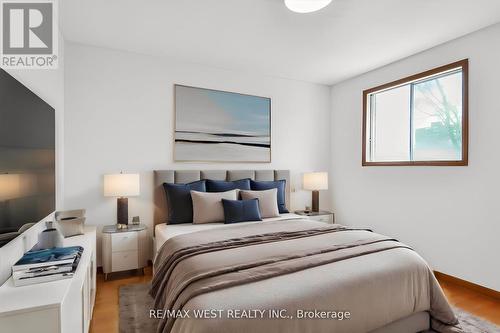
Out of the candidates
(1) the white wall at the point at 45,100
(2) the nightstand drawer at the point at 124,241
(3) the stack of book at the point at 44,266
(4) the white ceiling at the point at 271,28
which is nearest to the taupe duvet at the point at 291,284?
(3) the stack of book at the point at 44,266

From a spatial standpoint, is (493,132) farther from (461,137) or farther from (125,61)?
(125,61)

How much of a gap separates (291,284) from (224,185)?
2.08 metres

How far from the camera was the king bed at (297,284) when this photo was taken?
1385 mm

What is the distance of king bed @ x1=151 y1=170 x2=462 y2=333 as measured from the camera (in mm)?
1385

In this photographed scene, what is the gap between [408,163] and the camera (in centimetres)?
344

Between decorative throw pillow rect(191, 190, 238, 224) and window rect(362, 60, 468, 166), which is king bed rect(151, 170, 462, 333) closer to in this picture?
decorative throw pillow rect(191, 190, 238, 224)

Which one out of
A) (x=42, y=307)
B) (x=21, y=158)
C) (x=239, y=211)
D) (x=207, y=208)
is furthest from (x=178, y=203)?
(x=42, y=307)

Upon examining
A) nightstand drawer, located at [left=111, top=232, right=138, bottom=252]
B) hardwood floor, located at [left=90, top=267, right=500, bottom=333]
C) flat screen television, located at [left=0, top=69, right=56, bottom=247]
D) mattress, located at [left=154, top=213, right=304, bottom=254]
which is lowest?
hardwood floor, located at [left=90, top=267, right=500, bottom=333]

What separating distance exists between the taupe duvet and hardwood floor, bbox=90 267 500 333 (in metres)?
0.45

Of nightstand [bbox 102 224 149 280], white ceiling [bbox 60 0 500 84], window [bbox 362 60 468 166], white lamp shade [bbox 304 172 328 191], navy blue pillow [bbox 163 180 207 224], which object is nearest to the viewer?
white ceiling [bbox 60 0 500 84]

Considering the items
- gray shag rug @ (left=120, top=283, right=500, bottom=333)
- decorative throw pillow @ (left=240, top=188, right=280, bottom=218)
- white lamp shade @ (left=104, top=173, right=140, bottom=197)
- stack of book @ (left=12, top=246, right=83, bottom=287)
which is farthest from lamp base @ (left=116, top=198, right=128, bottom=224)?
decorative throw pillow @ (left=240, top=188, right=280, bottom=218)

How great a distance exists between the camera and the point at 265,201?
11.2ft

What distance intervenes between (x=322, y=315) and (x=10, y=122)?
1964mm

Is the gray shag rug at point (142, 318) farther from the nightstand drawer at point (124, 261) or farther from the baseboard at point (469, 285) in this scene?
the baseboard at point (469, 285)
